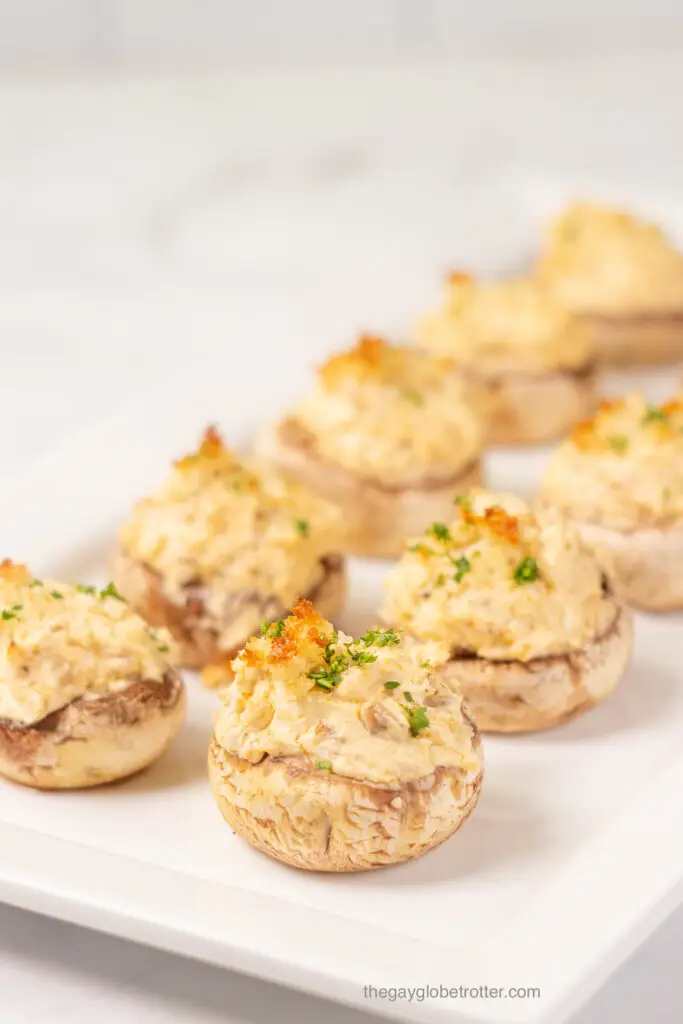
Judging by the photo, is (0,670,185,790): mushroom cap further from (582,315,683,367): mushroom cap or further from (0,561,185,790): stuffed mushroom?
(582,315,683,367): mushroom cap

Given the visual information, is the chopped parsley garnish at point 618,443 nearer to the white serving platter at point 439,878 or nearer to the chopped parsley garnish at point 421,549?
the white serving platter at point 439,878

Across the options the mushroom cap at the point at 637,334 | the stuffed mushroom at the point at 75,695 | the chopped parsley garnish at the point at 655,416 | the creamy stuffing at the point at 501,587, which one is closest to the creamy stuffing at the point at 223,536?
the creamy stuffing at the point at 501,587

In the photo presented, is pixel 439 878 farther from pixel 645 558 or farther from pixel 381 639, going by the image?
pixel 645 558

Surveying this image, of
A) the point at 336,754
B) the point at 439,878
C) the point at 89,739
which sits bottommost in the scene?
the point at 439,878

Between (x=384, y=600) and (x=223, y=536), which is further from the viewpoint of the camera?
(x=384, y=600)

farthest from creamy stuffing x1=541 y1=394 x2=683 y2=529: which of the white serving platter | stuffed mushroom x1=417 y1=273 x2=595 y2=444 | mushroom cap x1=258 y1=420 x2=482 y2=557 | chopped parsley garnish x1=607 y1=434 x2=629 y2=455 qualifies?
stuffed mushroom x1=417 y1=273 x2=595 y2=444

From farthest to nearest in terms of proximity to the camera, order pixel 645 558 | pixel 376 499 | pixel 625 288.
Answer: pixel 625 288
pixel 376 499
pixel 645 558

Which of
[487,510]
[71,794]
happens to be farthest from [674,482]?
[71,794]

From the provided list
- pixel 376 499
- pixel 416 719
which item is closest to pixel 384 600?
pixel 376 499
